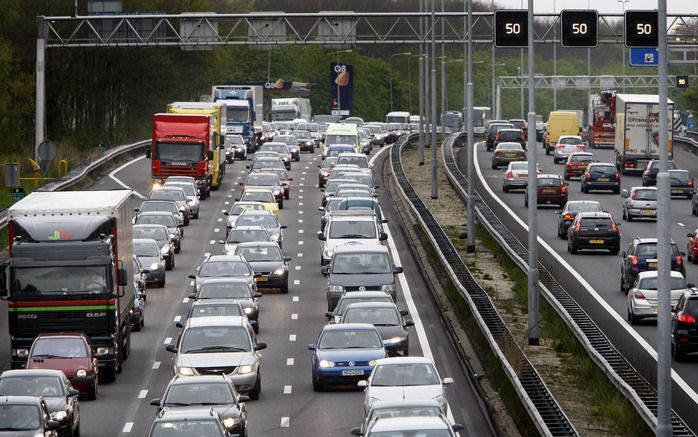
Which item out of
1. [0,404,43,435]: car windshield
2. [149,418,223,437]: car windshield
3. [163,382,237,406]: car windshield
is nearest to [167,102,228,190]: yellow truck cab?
[163,382,237,406]: car windshield

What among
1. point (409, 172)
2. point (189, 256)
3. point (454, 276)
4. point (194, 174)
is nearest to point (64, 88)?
point (409, 172)

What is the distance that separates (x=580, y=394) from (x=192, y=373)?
23.6 feet

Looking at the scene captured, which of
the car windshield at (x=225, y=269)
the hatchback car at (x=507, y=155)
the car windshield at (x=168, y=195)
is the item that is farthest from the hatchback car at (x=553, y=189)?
the car windshield at (x=225, y=269)

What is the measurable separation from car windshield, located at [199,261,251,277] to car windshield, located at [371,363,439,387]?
49.8ft

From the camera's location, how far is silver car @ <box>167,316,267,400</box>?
30.2 m

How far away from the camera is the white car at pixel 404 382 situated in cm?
2630

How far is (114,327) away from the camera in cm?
3194

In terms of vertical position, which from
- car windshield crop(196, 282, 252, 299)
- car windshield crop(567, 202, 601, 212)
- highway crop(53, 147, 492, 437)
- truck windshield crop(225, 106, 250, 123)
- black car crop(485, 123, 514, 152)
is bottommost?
highway crop(53, 147, 492, 437)

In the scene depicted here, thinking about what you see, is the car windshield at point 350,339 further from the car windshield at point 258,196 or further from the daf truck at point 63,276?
the car windshield at point 258,196

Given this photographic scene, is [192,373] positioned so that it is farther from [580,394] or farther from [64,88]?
[64,88]

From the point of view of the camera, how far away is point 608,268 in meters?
49.1

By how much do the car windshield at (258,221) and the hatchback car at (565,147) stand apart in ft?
139

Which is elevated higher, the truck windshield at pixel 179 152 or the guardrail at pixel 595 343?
the truck windshield at pixel 179 152

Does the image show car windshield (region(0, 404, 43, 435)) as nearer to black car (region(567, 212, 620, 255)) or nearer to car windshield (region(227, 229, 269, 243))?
car windshield (region(227, 229, 269, 243))
